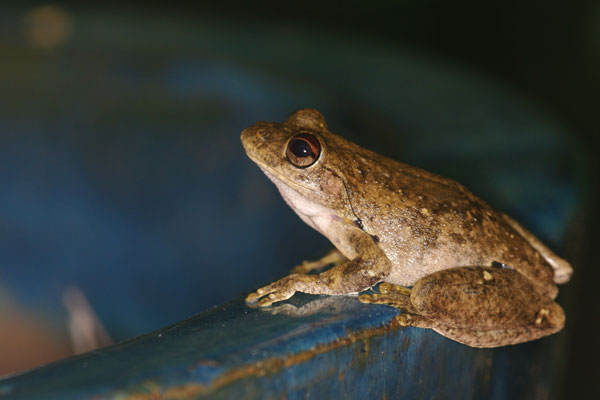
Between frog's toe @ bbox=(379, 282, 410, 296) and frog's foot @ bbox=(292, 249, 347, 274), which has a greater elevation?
frog's foot @ bbox=(292, 249, 347, 274)

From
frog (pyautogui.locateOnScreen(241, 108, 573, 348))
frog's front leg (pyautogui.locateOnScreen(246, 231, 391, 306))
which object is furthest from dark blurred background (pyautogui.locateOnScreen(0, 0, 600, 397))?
frog's front leg (pyautogui.locateOnScreen(246, 231, 391, 306))

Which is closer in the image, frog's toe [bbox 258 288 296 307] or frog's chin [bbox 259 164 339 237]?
frog's toe [bbox 258 288 296 307]

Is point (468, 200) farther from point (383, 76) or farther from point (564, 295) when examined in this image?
point (383, 76)

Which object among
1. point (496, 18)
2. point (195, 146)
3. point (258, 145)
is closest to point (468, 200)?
point (258, 145)

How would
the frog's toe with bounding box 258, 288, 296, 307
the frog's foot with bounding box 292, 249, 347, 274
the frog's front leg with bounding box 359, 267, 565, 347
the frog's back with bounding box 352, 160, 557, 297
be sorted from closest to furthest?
the frog's toe with bounding box 258, 288, 296, 307 → the frog's front leg with bounding box 359, 267, 565, 347 → the frog's back with bounding box 352, 160, 557, 297 → the frog's foot with bounding box 292, 249, 347, 274

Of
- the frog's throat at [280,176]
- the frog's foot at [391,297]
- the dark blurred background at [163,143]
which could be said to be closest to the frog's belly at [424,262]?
the frog's foot at [391,297]

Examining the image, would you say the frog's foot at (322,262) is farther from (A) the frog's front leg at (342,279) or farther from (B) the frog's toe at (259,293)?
(B) the frog's toe at (259,293)

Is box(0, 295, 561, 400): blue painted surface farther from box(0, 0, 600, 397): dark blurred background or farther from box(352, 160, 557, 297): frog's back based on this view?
box(0, 0, 600, 397): dark blurred background
